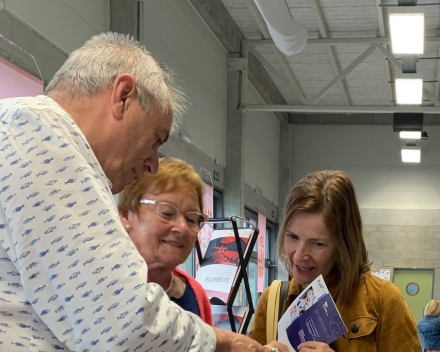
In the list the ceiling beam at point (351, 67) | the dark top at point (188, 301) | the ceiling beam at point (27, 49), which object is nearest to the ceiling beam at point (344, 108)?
the ceiling beam at point (351, 67)

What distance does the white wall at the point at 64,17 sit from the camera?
626 centimetres

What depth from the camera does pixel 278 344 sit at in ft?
8.05

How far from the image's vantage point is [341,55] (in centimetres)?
1424

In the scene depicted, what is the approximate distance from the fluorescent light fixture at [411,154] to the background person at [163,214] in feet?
47.1

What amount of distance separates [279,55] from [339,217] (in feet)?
37.7

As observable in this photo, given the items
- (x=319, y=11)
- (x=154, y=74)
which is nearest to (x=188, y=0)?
(x=319, y=11)

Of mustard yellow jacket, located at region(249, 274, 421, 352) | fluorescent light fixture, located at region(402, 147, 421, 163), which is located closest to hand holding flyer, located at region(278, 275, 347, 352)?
mustard yellow jacket, located at region(249, 274, 421, 352)

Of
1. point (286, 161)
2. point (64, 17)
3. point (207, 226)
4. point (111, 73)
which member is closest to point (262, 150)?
point (286, 161)

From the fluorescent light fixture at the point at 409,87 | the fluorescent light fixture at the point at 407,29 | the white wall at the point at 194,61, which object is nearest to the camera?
the fluorescent light fixture at the point at 407,29

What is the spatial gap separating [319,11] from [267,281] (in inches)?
298

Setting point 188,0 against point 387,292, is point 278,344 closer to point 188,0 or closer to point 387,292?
point 387,292

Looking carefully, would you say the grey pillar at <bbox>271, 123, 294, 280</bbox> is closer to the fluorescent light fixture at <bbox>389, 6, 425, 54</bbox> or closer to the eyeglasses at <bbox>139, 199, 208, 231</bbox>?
the fluorescent light fixture at <bbox>389, 6, 425, 54</bbox>

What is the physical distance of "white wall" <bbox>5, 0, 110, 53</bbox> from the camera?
20.5 ft

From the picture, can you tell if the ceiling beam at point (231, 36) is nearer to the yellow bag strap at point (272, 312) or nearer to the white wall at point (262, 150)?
the white wall at point (262, 150)
